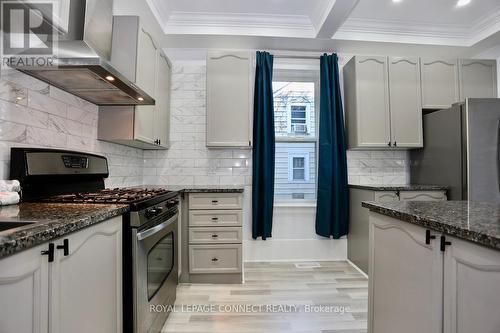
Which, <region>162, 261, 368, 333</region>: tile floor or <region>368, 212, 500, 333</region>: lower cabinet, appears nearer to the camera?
<region>368, 212, 500, 333</region>: lower cabinet

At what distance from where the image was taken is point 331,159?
10.1 feet

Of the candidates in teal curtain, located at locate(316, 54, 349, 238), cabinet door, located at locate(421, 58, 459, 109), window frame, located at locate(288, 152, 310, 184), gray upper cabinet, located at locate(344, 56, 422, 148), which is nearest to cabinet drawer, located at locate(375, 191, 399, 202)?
teal curtain, located at locate(316, 54, 349, 238)

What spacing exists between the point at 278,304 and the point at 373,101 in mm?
2436

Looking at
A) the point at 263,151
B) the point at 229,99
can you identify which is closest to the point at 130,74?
the point at 229,99

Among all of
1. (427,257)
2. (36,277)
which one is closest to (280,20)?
(427,257)

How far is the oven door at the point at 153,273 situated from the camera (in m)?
1.39

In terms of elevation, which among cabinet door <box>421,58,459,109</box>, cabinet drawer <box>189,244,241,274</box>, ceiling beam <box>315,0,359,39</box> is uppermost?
ceiling beam <box>315,0,359,39</box>

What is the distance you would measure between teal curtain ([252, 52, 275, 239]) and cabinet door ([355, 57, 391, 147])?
3.41ft

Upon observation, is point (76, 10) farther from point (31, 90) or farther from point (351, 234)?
point (351, 234)

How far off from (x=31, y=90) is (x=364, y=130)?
3.02 metres

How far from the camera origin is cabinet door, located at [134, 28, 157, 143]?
2.14m

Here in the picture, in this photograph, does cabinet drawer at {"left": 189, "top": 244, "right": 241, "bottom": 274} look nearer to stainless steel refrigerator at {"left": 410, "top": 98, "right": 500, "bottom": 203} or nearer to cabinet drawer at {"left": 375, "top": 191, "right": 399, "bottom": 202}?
cabinet drawer at {"left": 375, "top": 191, "right": 399, "bottom": 202}

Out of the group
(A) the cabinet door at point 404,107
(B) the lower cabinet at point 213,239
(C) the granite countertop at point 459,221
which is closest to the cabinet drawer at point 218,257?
(B) the lower cabinet at point 213,239

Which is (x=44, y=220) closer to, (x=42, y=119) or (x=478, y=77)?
(x=42, y=119)
